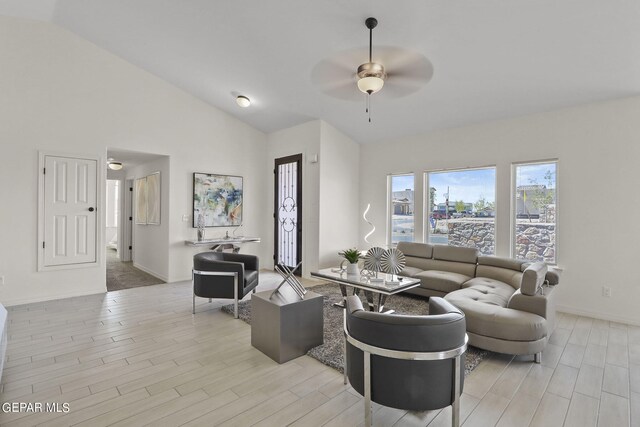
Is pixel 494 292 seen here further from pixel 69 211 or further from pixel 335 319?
pixel 69 211

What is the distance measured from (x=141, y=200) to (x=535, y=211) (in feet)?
23.8

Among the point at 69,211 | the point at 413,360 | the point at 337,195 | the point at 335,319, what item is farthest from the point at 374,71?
the point at 69,211

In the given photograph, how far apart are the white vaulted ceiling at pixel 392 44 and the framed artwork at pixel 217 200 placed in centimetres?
163

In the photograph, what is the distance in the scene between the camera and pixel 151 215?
631 centimetres

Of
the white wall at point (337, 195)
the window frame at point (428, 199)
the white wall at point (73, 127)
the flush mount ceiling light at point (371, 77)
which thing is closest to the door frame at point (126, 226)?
the white wall at point (73, 127)

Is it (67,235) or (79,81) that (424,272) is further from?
(79,81)

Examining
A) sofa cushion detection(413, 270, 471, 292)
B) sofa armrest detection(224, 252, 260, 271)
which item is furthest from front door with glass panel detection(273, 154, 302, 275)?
sofa cushion detection(413, 270, 471, 292)

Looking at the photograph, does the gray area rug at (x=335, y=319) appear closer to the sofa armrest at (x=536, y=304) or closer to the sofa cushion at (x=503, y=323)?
the sofa cushion at (x=503, y=323)

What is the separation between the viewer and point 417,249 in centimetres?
527

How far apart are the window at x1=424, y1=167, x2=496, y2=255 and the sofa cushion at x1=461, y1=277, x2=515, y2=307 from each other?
88cm

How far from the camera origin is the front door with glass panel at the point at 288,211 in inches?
244

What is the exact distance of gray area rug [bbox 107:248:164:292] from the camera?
5.47 metres

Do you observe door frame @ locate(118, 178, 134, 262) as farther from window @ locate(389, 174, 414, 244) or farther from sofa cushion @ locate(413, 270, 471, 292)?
sofa cushion @ locate(413, 270, 471, 292)

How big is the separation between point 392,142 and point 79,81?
16.9ft
